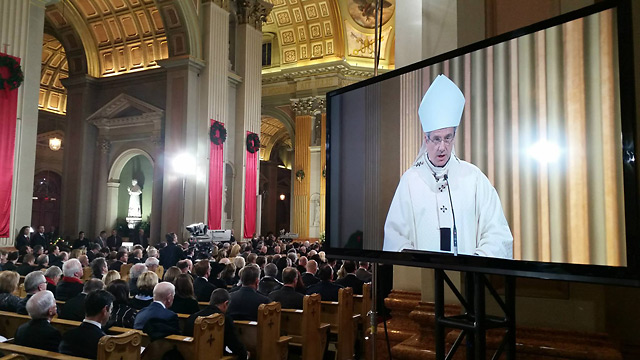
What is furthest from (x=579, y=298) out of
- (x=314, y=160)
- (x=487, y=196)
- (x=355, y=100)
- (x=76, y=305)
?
(x=314, y=160)

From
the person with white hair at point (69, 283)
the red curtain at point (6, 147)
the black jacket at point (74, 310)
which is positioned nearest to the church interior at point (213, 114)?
the red curtain at point (6, 147)

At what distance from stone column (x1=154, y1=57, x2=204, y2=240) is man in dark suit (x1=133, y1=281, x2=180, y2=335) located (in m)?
11.4

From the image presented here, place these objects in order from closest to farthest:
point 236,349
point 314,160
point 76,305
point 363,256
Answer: point 363,256, point 236,349, point 76,305, point 314,160

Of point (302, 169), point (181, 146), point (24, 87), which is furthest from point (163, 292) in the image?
point (302, 169)

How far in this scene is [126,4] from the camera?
675 inches

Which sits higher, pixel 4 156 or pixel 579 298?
pixel 4 156

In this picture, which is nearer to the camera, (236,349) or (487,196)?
(487,196)

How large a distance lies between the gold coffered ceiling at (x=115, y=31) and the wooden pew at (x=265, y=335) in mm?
14458

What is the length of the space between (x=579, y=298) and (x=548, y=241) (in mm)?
600

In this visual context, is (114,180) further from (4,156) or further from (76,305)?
(76,305)

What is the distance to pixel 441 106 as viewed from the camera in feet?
9.97

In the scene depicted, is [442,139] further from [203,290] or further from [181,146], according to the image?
[181,146]

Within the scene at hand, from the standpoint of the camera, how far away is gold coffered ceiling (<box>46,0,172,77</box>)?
17172mm

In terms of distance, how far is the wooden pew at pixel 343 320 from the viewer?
219 inches
